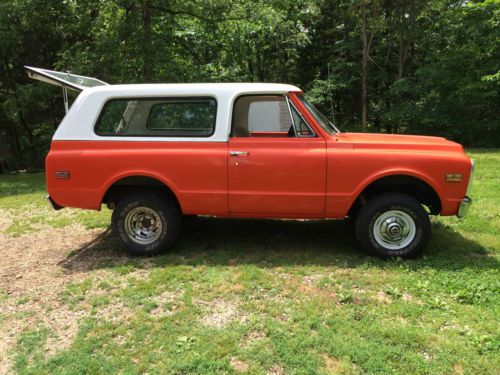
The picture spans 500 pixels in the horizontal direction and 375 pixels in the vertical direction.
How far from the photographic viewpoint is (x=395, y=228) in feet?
15.2

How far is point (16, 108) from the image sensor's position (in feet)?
46.8

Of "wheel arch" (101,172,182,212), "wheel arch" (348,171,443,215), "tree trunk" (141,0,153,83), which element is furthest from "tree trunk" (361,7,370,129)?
"wheel arch" (101,172,182,212)

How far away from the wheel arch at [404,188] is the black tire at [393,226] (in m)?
0.16

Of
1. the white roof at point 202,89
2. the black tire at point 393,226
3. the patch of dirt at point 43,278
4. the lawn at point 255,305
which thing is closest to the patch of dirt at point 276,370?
the lawn at point 255,305

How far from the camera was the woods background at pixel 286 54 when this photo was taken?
12547mm

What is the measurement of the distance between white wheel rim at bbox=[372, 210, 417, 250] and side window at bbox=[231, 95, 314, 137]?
125cm

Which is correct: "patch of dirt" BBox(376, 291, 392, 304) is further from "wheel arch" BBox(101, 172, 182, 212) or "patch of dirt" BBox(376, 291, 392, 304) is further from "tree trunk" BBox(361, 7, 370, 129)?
"tree trunk" BBox(361, 7, 370, 129)

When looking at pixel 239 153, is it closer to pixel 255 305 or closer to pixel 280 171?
pixel 280 171

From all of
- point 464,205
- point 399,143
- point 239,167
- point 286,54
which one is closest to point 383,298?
point 464,205

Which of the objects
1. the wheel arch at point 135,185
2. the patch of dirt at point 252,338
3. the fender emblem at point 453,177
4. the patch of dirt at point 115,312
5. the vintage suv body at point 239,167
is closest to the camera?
the patch of dirt at point 252,338

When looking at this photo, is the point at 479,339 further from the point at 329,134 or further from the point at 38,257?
the point at 38,257

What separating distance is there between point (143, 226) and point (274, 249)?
1623 mm

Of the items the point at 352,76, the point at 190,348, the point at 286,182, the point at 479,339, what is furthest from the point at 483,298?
the point at 352,76

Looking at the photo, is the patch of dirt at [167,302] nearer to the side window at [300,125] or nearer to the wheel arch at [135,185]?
the wheel arch at [135,185]
